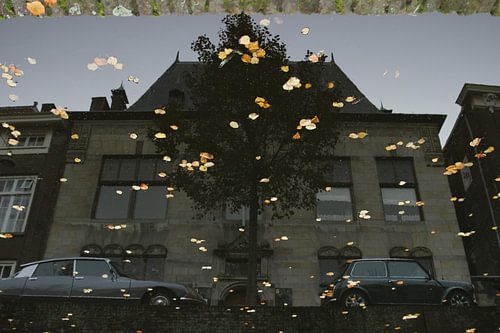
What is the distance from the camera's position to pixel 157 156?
740 inches

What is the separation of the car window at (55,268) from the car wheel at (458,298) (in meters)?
10.1

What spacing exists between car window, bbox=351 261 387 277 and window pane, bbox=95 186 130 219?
992 cm

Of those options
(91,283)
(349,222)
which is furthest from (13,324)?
(349,222)

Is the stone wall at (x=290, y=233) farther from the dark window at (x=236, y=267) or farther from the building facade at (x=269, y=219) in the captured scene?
the dark window at (x=236, y=267)

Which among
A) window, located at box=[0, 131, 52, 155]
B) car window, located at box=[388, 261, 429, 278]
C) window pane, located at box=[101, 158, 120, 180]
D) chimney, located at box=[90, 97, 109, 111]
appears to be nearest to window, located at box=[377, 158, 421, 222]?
car window, located at box=[388, 261, 429, 278]

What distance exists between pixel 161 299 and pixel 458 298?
7.89 meters

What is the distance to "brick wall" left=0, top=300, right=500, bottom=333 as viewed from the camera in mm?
9906

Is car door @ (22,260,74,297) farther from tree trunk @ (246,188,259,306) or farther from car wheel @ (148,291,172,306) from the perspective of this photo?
tree trunk @ (246,188,259,306)

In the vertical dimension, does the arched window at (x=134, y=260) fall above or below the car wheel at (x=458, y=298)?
above

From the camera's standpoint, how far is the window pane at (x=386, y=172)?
60.0 feet

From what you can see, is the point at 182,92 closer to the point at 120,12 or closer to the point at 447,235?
the point at 447,235

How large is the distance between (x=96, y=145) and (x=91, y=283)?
9.12m

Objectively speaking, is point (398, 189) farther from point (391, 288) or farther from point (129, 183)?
point (129, 183)

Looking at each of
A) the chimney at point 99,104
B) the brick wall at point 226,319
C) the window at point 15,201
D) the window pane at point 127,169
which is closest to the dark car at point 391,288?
the brick wall at point 226,319
